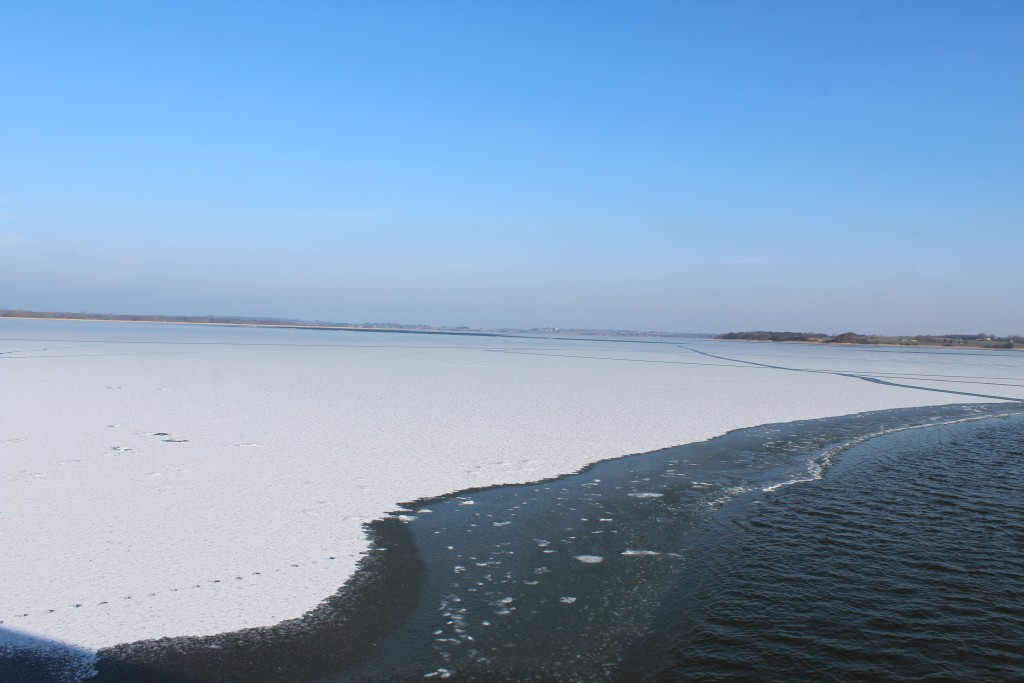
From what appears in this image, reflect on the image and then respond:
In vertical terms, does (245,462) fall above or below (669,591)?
above

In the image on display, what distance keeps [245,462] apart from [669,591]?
5.68 m

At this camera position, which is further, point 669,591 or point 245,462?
point 245,462

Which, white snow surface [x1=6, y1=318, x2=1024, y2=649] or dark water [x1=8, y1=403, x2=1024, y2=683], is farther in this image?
white snow surface [x1=6, y1=318, x2=1024, y2=649]

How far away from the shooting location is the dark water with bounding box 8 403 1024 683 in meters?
3.83

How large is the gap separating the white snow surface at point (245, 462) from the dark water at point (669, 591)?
45cm

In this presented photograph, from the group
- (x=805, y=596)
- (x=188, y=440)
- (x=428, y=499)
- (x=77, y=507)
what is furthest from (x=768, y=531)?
(x=188, y=440)

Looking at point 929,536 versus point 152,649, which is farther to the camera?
point 929,536

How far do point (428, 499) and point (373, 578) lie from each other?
210 cm

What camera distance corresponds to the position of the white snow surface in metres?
4.52

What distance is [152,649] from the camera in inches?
150

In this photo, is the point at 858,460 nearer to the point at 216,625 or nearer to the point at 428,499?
the point at 428,499

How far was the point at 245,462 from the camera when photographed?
320 inches

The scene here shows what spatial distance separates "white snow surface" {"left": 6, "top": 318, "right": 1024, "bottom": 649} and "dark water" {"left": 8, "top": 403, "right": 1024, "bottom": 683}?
1.48ft

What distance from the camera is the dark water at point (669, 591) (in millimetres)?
3832
